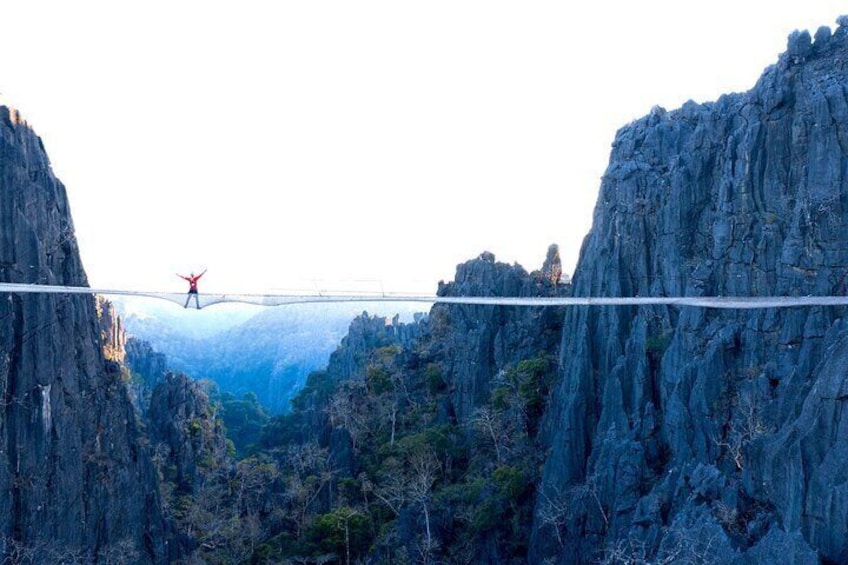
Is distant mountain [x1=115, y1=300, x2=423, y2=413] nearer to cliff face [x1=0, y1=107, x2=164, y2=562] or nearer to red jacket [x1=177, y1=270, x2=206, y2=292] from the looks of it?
cliff face [x1=0, y1=107, x2=164, y2=562]

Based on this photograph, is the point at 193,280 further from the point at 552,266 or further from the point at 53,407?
the point at 552,266

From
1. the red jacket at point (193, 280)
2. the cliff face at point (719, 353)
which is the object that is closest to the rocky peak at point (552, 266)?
the cliff face at point (719, 353)

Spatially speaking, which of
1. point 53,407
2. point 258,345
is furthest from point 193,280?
point 258,345

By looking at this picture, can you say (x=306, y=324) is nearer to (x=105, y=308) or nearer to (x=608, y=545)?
(x=105, y=308)

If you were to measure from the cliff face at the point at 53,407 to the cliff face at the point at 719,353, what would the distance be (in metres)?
16.1

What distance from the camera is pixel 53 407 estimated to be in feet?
85.8

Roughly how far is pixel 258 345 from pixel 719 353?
113 m

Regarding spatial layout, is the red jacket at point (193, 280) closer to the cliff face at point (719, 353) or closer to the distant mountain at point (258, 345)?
the cliff face at point (719, 353)

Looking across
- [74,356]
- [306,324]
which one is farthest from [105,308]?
[306,324]

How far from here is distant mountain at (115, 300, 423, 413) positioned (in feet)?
373

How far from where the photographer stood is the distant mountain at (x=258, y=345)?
373 feet

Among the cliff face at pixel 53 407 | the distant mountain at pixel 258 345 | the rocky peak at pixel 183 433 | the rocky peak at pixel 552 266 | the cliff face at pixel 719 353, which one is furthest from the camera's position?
the distant mountain at pixel 258 345

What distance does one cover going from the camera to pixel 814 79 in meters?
24.2

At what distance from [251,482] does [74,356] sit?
13353 millimetres
